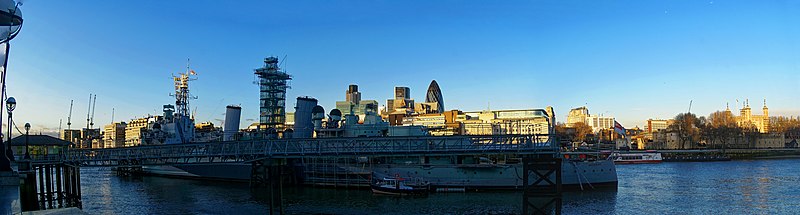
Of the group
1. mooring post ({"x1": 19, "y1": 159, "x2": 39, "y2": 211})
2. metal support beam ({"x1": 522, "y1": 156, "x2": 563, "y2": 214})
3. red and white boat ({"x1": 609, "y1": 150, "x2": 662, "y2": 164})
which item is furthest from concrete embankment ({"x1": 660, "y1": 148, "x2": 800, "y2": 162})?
mooring post ({"x1": 19, "y1": 159, "x2": 39, "y2": 211})

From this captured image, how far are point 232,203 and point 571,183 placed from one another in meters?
37.3

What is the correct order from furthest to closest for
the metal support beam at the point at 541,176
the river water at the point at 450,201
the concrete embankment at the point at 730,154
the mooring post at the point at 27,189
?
1. the concrete embankment at the point at 730,154
2. the river water at the point at 450,201
3. the mooring post at the point at 27,189
4. the metal support beam at the point at 541,176

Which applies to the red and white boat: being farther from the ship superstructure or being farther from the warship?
the ship superstructure

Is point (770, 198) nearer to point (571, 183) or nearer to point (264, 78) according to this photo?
point (571, 183)

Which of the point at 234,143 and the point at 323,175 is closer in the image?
the point at 234,143

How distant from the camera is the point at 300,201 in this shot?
56094mm

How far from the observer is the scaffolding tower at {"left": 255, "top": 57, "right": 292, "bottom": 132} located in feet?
383

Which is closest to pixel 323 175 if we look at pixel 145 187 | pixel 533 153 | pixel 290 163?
pixel 290 163

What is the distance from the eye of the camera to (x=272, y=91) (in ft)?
388

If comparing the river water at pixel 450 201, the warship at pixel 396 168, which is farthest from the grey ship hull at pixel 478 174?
the river water at pixel 450 201

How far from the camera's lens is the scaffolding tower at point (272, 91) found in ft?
383

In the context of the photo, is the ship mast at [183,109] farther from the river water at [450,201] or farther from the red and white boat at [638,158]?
the red and white boat at [638,158]

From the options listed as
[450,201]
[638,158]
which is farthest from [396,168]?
[638,158]

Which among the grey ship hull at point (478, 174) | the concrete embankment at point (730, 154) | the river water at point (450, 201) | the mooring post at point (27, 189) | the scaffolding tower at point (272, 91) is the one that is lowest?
the concrete embankment at point (730, 154)
